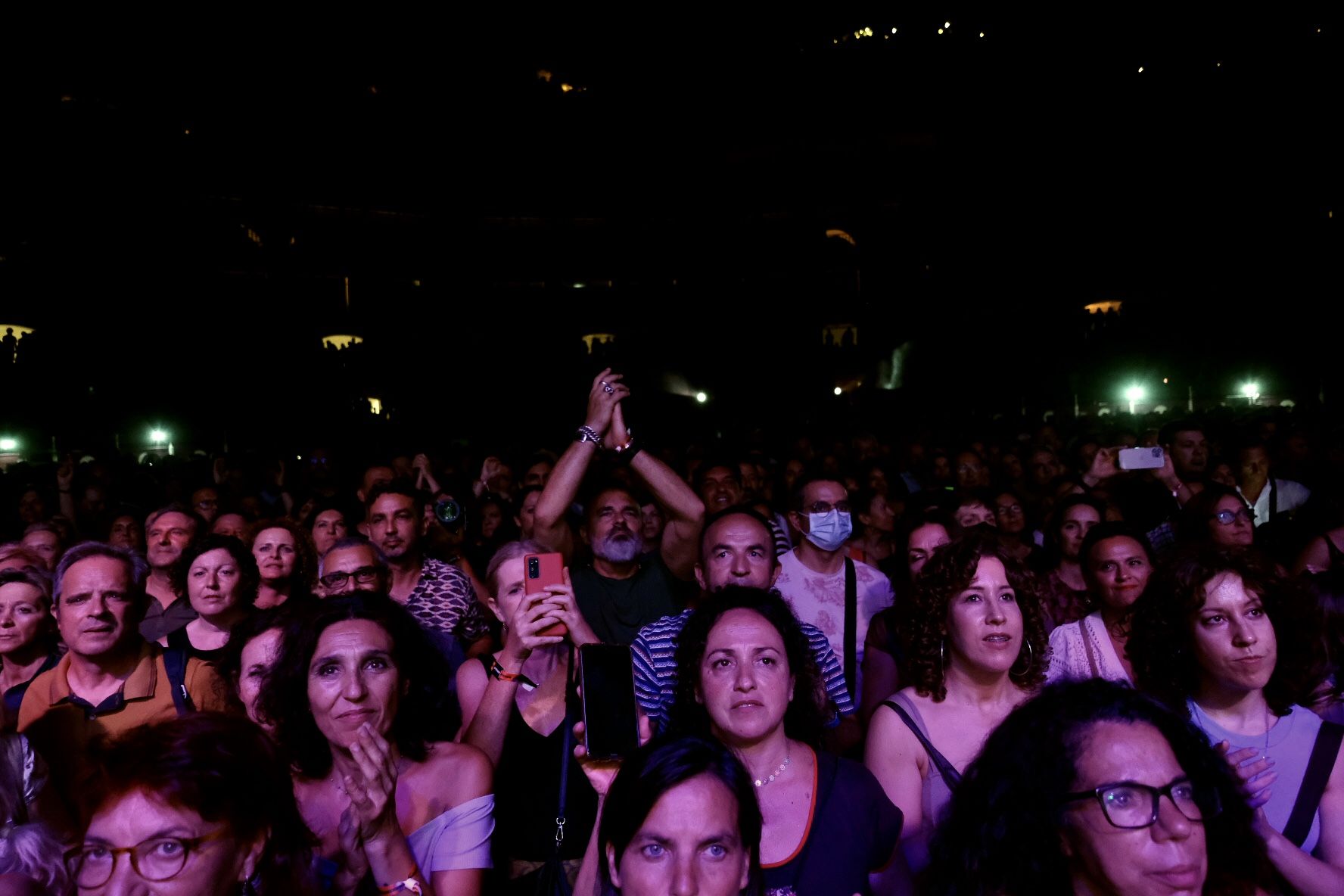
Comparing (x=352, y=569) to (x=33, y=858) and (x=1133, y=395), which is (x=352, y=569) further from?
(x=1133, y=395)

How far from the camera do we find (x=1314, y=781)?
228 cm

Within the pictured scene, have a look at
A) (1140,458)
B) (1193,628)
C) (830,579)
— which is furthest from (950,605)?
(1140,458)

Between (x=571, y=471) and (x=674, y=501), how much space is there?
47cm

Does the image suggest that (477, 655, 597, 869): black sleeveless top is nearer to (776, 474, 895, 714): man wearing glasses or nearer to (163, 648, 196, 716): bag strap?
(163, 648, 196, 716): bag strap

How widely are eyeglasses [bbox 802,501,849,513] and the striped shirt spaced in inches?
51.1

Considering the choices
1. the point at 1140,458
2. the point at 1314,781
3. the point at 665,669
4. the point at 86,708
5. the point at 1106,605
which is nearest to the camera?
the point at 1314,781

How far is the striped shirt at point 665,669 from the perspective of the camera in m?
2.68

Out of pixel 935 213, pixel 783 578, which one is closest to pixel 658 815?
pixel 783 578

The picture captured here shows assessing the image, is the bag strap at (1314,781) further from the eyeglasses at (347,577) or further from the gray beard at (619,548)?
the eyeglasses at (347,577)

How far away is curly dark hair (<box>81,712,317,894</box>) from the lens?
1.73 m

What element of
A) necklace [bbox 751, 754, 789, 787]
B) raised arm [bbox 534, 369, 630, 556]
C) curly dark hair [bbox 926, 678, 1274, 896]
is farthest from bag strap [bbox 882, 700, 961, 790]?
raised arm [bbox 534, 369, 630, 556]

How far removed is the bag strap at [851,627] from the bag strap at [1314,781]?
164 centimetres

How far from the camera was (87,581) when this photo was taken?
3162 millimetres

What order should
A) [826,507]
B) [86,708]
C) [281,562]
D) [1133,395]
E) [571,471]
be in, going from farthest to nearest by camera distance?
[1133,395] → [281,562] → [826,507] → [571,471] → [86,708]
